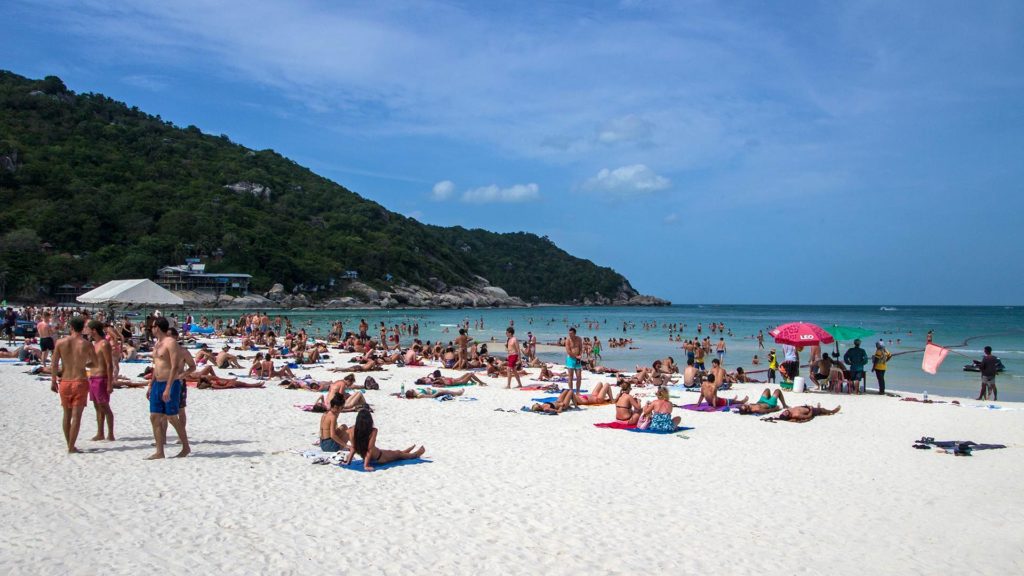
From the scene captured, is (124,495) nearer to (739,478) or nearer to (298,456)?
(298,456)

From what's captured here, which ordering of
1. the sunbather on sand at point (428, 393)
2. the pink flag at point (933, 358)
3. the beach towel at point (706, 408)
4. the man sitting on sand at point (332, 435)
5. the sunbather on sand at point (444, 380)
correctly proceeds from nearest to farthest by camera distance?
the man sitting on sand at point (332, 435) → the beach towel at point (706, 408) → the sunbather on sand at point (428, 393) → the sunbather on sand at point (444, 380) → the pink flag at point (933, 358)

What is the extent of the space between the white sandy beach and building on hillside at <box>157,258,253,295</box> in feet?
202

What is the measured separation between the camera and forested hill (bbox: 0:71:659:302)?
198 feet

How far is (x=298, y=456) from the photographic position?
24.0 feet

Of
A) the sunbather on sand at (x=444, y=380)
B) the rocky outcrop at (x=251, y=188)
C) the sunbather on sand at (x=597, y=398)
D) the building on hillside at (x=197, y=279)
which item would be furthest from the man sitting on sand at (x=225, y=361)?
the rocky outcrop at (x=251, y=188)

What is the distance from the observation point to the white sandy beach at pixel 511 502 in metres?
4.46

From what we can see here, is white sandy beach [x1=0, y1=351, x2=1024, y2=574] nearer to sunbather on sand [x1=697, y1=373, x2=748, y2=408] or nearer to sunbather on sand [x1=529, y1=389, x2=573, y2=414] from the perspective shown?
sunbather on sand [x1=529, y1=389, x2=573, y2=414]

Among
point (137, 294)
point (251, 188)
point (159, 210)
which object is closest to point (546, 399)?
point (137, 294)

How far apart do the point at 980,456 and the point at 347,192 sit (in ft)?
369

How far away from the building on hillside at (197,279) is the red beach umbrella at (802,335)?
63723 mm

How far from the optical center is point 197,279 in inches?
2655

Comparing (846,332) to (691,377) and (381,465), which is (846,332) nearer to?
(691,377)

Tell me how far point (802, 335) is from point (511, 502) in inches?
415

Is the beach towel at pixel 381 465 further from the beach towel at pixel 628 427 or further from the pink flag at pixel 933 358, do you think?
the pink flag at pixel 933 358
